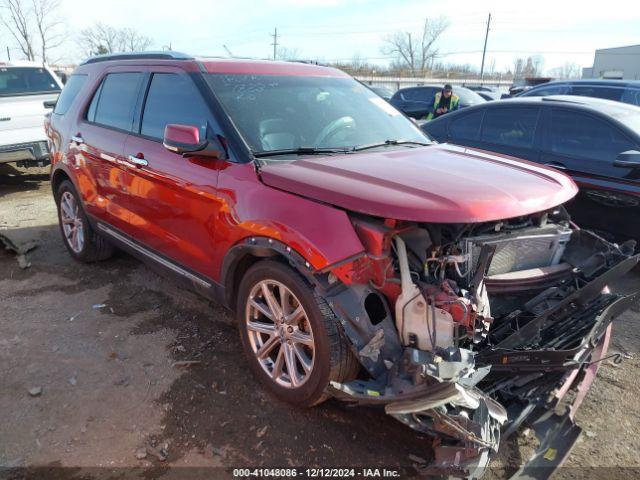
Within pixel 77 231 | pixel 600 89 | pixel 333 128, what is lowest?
pixel 77 231

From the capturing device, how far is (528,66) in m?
84.4

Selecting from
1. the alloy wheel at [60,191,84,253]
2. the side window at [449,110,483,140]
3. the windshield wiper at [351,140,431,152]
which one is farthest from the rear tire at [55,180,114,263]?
the side window at [449,110,483,140]

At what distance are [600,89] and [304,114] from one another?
311 inches

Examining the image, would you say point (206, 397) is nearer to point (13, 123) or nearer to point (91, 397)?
point (91, 397)

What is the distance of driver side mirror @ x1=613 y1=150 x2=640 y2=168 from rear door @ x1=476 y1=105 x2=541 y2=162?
889 mm

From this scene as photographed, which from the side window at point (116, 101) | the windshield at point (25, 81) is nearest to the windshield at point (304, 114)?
the side window at point (116, 101)

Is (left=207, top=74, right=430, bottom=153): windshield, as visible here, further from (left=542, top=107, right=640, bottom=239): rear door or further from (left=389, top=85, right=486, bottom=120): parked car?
(left=389, top=85, right=486, bottom=120): parked car

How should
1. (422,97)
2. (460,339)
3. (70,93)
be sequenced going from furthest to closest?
(422,97)
(70,93)
(460,339)

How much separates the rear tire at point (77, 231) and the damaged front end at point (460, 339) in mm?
3343

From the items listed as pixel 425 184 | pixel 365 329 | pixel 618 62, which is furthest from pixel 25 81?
pixel 618 62

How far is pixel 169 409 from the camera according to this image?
2.97 metres

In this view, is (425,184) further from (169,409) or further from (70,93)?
(70,93)

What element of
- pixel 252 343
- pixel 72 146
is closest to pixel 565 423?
pixel 252 343

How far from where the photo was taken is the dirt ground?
8.49ft
